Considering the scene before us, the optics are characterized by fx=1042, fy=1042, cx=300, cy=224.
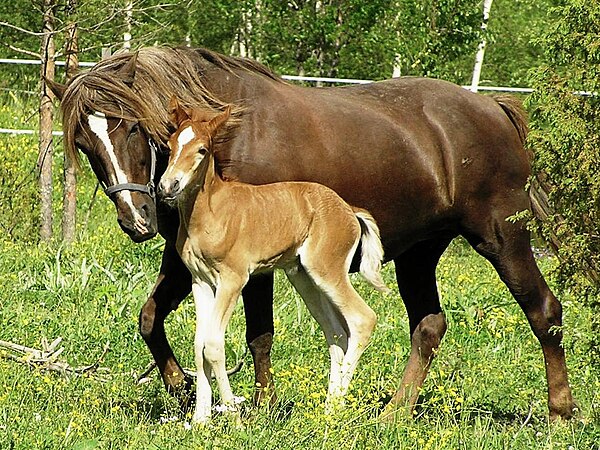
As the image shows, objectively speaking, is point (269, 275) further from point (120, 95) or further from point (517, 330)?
point (517, 330)

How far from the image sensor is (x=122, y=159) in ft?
15.2

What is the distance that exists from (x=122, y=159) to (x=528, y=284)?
8.59 ft

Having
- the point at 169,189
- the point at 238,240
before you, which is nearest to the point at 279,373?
the point at 238,240

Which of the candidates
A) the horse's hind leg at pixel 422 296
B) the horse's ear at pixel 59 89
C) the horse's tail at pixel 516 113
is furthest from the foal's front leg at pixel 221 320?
the horse's tail at pixel 516 113

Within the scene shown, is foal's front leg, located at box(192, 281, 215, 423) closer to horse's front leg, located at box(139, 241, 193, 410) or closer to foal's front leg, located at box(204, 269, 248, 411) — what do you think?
foal's front leg, located at box(204, 269, 248, 411)

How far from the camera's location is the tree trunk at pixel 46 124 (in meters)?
8.70

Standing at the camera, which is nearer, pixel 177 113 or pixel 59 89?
pixel 177 113

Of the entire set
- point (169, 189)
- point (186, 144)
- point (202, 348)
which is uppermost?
point (186, 144)

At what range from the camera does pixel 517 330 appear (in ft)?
24.0

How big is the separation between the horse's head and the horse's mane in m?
0.01

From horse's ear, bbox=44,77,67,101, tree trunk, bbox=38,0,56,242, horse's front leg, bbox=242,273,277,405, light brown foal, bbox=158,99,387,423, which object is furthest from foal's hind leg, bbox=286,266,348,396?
tree trunk, bbox=38,0,56,242

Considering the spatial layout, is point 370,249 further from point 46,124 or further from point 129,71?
point 46,124

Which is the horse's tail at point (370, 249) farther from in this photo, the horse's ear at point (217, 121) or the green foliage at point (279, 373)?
the horse's ear at point (217, 121)

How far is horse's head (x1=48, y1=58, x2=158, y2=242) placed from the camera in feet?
15.0
